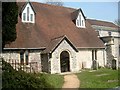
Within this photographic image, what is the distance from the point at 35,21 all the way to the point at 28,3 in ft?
7.60

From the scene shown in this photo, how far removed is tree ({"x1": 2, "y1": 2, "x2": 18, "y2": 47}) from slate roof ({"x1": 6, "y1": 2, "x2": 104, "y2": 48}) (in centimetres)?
184

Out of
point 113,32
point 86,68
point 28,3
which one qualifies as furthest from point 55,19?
point 113,32

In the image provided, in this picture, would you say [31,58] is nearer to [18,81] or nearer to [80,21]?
[80,21]

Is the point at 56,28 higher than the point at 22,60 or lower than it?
higher

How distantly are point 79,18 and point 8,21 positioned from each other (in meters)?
12.9

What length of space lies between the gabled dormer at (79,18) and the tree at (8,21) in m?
11.4

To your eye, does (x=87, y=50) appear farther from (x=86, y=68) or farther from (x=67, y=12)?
(x=67, y=12)

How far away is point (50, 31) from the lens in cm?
2969

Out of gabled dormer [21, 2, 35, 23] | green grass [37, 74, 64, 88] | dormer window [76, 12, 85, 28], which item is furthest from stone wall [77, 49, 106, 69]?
green grass [37, 74, 64, 88]

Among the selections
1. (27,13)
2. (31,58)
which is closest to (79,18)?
(27,13)

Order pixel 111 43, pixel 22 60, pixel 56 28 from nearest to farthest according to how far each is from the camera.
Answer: pixel 22 60
pixel 56 28
pixel 111 43

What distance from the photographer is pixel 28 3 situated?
28156 millimetres

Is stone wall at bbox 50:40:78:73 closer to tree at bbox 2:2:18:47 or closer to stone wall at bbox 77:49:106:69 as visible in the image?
stone wall at bbox 77:49:106:69

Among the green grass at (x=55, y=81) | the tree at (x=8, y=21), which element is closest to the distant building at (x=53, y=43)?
the tree at (x=8, y=21)
